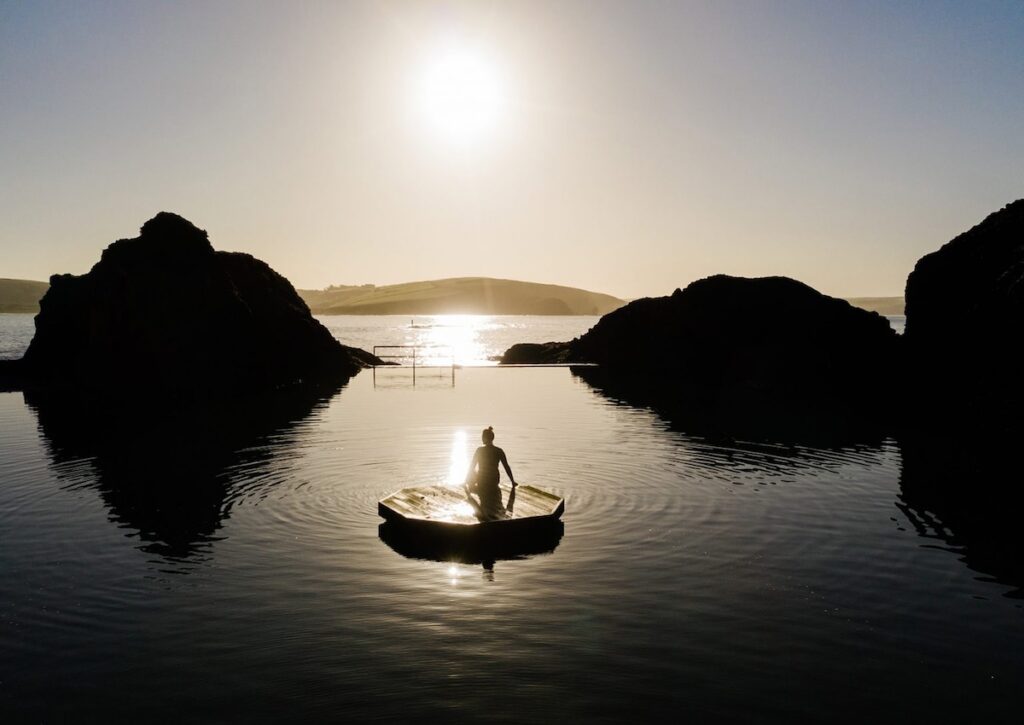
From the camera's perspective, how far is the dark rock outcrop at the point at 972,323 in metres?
40.9

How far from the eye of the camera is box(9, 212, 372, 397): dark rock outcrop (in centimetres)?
6397

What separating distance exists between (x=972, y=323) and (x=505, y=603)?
4316 cm

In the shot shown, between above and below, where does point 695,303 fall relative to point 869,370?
above

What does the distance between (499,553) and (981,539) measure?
43.9 ft

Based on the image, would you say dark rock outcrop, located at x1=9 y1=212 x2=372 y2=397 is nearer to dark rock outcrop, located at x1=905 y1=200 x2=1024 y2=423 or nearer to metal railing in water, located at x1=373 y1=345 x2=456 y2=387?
metal railing in water, located at x1=373 y1=345 x2=456 y2=387

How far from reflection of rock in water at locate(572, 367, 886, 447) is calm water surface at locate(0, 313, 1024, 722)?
1098cm

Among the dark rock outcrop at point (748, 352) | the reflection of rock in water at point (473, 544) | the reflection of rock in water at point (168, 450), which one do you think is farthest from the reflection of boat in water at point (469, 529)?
the dark rock outcrop at point (748, 352)

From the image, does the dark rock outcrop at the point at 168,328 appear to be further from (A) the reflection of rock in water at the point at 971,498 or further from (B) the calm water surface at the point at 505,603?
(A) the reflection of rock in water at the point at 971,498

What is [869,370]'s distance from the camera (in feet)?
223

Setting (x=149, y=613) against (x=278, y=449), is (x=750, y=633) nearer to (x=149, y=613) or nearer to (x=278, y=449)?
(x=149, y=613)

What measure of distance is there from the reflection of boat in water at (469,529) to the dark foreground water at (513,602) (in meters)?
0.58

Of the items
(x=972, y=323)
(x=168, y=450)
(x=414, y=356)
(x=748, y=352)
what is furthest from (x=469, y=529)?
(x=748, y=352)

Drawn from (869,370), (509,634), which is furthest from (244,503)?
(869,370)

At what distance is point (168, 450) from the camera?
35.1 meters
